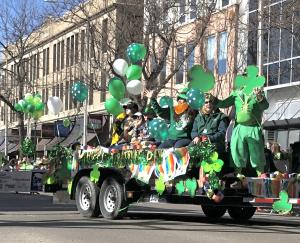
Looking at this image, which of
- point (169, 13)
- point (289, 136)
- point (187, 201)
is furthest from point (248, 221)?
point (289, 136)

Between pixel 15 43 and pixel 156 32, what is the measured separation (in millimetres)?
→ 15406

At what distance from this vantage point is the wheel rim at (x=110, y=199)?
12.4 m

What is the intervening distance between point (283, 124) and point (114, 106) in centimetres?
1680

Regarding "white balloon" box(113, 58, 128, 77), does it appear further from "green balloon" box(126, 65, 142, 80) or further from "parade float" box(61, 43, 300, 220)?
"green balloon" box(126, 65, 142, 80)

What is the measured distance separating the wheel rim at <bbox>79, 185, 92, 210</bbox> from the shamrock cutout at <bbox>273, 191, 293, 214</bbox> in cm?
424

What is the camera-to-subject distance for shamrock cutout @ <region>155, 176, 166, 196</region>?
1158 centimetres

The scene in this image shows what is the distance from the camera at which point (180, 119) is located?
1216cm

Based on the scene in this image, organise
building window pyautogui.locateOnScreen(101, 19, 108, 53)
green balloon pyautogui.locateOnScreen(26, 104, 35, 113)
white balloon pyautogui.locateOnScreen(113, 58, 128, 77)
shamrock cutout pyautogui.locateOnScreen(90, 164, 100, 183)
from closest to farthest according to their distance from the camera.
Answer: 1. shamrock cutout pyautogui.locateOnScreen(90, 164, 100, 183)
2. white balloon pyautogui.locateOnScreen(113, 58, 128, 77)
3. green balloon pyautogui.locateOnScreen(26, 104, 35, 113)
4. building window pyautogui.locateOnScreen(101, 19, 108, 53)

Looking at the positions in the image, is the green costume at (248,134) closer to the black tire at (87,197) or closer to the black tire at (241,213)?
the black tire at (241,213)

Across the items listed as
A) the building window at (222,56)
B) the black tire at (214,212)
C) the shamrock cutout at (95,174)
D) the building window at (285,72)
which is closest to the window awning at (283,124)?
the building window at (285,72)

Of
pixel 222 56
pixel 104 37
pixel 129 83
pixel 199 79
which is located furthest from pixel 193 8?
pixel 199 79

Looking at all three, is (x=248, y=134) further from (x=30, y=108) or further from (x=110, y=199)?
(x=30, y=108)

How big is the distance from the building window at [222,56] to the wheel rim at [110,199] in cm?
1535

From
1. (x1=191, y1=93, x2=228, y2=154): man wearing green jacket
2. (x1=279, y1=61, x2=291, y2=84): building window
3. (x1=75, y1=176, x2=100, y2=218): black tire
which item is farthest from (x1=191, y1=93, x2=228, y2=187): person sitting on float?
(x1=279, y1=61, x2=291, y2=84): building window
